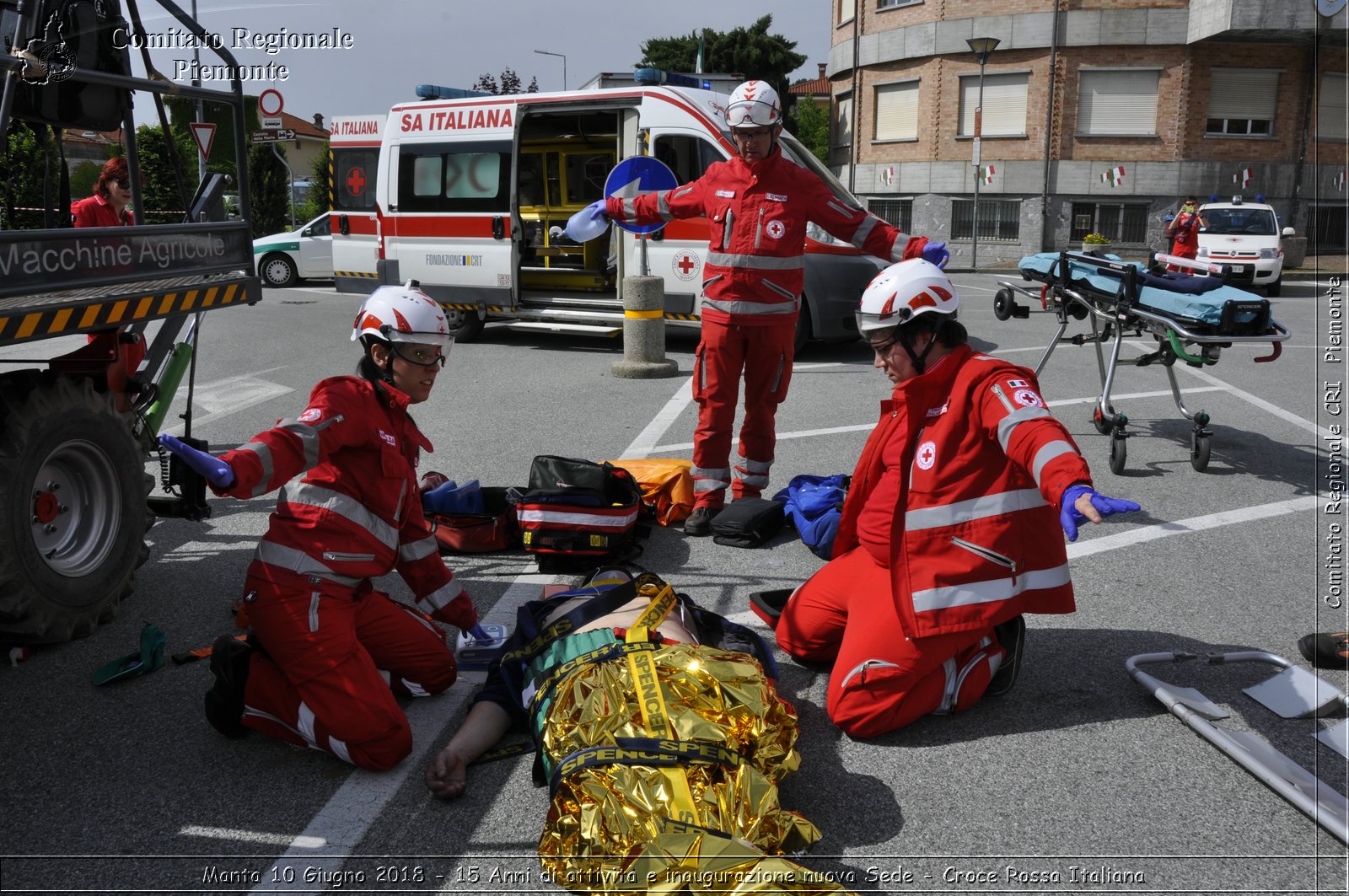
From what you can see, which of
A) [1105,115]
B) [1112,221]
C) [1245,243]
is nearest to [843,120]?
[1105,115]

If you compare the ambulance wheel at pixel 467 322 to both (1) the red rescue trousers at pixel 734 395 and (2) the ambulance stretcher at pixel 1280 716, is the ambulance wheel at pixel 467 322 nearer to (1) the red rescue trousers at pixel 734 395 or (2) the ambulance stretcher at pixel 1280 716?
(1) the red rescue trousers at pixel 734 395

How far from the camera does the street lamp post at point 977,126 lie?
2714 centimetres

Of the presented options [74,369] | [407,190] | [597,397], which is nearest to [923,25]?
[407,190]

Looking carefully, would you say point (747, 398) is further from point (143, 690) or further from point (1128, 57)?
point (1128, 57)

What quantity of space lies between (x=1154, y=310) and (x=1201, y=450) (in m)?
1.03

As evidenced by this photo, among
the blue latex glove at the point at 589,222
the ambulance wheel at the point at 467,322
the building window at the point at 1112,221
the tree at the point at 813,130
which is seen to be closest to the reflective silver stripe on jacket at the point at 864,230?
the blue latex glove at the point at 589,222

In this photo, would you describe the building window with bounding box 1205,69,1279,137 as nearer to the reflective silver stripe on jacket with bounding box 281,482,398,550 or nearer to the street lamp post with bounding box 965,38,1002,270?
the street lamp post with bounding box 965,38,1002,270

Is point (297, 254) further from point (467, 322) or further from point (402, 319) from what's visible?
point (402, 319)

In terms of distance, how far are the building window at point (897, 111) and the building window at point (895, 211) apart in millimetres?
1965

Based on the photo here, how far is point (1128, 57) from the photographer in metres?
28.1

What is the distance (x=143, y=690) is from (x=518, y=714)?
5.04 feet

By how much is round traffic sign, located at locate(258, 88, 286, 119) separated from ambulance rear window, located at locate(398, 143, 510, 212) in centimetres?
324

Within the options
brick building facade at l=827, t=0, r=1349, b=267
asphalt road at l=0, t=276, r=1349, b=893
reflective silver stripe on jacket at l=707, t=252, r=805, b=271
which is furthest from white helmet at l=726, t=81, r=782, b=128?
brick building facade at l=827, t=0, r=1349, b=267

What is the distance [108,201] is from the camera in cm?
672
